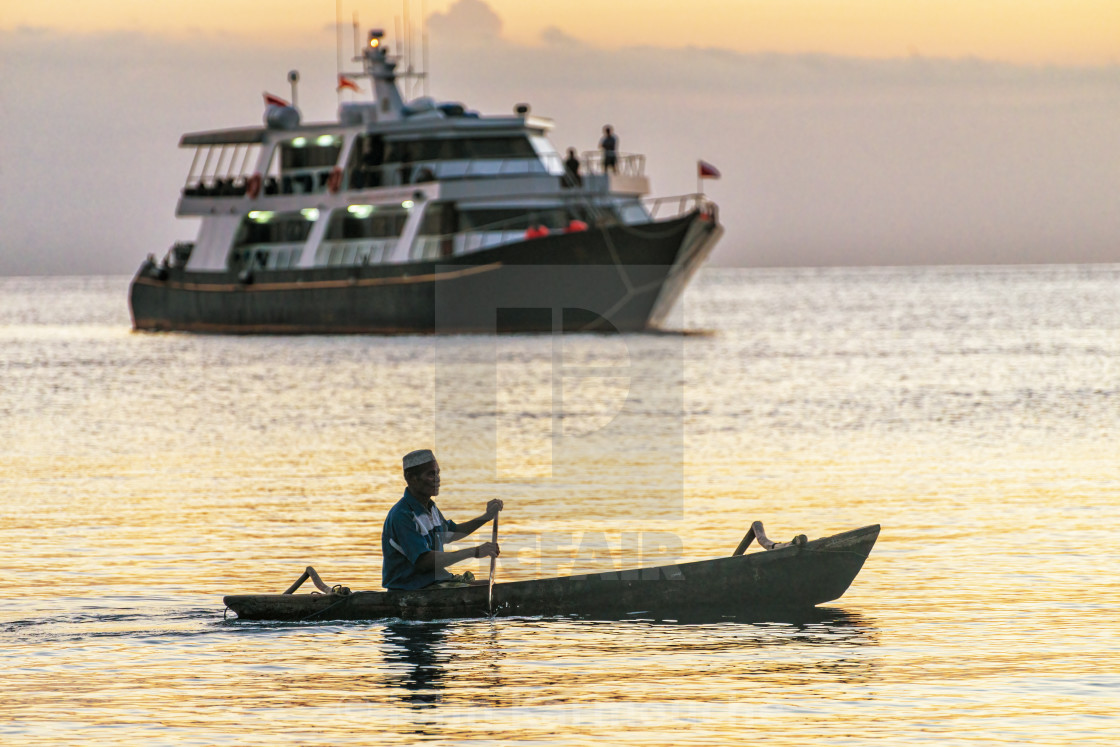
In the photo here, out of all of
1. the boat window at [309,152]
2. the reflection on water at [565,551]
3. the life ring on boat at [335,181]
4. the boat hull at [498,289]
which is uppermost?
the boat window at [309,152]

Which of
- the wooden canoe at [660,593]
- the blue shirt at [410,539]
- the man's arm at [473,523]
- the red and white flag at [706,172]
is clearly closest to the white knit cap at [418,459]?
the blue shirt at [410,539]

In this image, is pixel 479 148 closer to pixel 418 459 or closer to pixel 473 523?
pixel 473 523

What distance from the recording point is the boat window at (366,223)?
4947 cm

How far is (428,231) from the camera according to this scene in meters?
47.6

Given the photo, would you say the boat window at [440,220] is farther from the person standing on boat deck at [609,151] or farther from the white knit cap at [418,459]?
the white knit cap at [418,459]

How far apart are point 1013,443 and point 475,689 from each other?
15864 millimetres

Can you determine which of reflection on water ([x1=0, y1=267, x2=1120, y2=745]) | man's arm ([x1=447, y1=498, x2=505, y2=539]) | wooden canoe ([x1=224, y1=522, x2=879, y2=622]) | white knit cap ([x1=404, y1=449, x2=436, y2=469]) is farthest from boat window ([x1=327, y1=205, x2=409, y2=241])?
white knit cap ([x1=404, y1=449, x2=436, y2=469])

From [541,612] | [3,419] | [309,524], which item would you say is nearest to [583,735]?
[541,612]

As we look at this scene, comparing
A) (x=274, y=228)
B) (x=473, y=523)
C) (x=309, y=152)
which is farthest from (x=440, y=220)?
(x=473, y=523)

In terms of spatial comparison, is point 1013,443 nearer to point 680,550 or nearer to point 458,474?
point 458,474

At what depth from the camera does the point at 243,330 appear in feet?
183

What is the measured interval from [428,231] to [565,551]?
3334 cm

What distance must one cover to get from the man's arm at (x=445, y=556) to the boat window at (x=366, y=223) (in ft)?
125

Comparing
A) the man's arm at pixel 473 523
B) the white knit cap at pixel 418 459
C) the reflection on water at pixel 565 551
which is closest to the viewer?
the reflection on water at pixel 565 551
